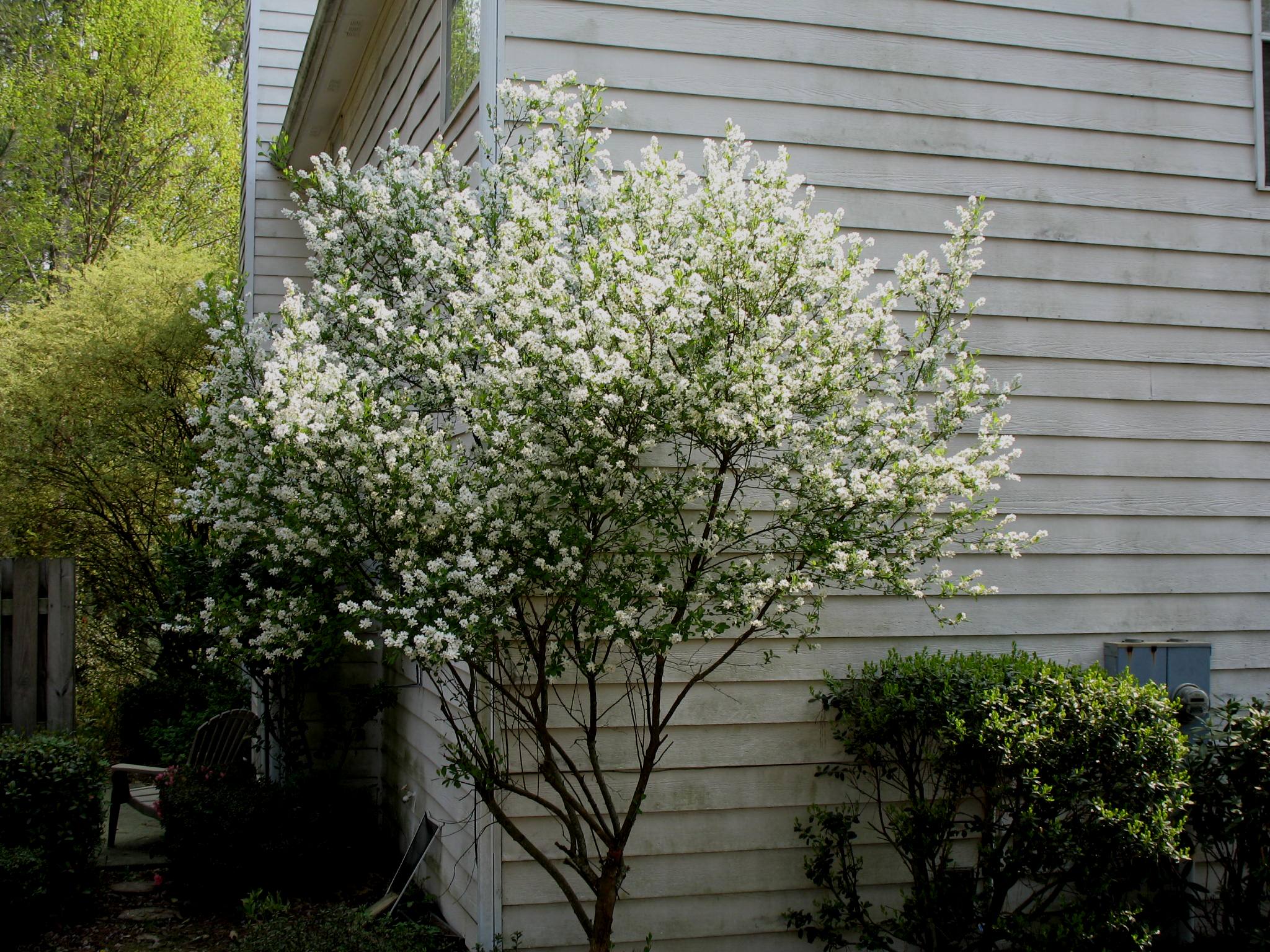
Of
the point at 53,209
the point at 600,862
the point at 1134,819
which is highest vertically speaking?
the point at 53,209

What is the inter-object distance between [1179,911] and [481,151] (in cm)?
485

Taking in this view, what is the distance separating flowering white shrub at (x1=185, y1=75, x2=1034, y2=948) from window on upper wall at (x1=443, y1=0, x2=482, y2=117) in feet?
2.23

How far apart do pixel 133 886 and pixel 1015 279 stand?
19.2 ft

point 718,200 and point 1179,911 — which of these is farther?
point 1179,911

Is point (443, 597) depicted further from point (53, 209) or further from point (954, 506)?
point (53, 209)

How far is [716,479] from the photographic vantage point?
400cm

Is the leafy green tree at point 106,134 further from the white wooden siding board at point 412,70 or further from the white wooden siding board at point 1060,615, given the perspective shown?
the white wooden siding board at point 1060,615

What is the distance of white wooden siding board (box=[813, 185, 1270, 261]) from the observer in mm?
5090

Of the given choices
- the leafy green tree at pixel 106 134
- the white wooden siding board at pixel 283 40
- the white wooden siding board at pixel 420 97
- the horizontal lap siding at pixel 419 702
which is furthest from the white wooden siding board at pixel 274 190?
the leafy green tree at pixel 106 134

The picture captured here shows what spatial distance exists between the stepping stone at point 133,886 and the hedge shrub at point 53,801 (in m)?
0.45

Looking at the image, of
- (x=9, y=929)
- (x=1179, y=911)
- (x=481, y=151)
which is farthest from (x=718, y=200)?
(x=9, y=929)

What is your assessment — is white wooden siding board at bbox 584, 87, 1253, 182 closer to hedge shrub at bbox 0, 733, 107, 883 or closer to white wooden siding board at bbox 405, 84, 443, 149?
white wooden siding board at bbox 405, 84, 443, 149

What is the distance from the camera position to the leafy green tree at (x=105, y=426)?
1041cm

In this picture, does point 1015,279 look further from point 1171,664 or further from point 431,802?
point 431,802
